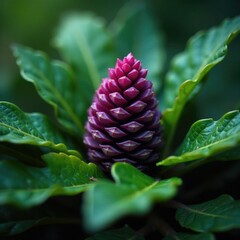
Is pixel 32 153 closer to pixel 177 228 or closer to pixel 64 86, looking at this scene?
pixel 64 86

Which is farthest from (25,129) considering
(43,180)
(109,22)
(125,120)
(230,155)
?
(109,22)

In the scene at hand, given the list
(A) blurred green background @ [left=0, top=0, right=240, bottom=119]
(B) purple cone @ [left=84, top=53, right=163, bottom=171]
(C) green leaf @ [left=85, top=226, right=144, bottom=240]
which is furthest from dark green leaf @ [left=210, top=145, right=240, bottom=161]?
(A) blurred green background @ [left=0, top=0, right=240, bottom=119]

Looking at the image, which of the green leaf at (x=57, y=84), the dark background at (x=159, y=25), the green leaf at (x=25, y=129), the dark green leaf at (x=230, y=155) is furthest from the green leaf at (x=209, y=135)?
the dark background at (x=159, y=25)

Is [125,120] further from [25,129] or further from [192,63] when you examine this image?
[192,63]

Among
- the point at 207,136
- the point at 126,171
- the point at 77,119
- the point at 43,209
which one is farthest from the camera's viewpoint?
the point at 77,119

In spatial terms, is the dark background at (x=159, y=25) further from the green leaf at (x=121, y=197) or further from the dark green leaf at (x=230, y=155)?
the green leaf at (x=121, y=197)

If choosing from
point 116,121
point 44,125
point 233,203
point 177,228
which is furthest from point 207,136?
point 44,125
